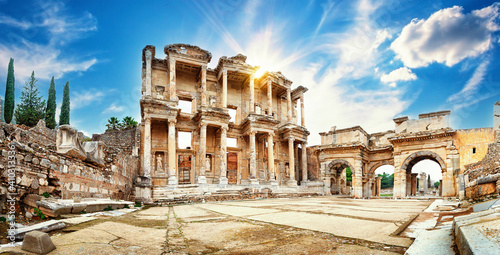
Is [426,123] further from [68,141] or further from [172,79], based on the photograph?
[68,141]

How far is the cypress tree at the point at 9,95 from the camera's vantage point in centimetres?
2927

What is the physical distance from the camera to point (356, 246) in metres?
2.38

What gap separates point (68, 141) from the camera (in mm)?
6625

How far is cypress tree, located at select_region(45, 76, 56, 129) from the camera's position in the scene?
1217 inches

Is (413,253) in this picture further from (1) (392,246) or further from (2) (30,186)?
(2) (30,186)

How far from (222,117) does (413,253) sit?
19491 mm

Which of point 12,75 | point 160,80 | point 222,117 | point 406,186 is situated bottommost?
point 406,186

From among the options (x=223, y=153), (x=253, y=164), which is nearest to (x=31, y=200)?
(x=223, y=153)

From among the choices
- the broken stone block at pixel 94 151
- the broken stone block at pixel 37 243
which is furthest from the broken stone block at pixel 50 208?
the broken stone block at pixel 94 151

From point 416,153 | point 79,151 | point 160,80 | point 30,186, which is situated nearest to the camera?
point 30,186

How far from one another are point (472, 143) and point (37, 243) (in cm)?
2019

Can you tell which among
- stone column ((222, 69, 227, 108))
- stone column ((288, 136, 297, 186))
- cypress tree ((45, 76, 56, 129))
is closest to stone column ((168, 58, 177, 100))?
stone column ((222, 69, 227, 108))

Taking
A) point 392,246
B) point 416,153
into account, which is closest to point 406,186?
point 416,153

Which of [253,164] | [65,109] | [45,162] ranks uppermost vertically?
[65,109]
